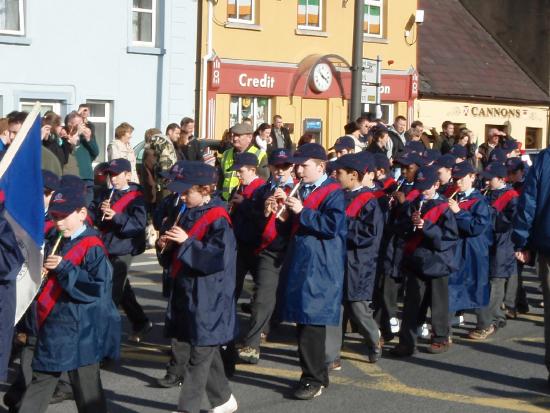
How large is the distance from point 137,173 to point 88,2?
6.49 m

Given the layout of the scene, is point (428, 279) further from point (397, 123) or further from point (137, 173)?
point (397, 123)

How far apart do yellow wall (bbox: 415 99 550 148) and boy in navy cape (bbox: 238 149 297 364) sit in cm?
2236

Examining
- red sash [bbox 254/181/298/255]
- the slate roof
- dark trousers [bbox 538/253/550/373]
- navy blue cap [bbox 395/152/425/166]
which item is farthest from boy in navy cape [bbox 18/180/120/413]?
the slate roof

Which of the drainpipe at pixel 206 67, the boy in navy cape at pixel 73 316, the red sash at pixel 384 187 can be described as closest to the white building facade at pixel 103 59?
the drainpipe at pixel 206 67

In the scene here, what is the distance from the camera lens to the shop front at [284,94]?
27.5 meters

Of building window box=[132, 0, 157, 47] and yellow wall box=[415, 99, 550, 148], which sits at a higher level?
building window box=[132, 0, 157, 47]

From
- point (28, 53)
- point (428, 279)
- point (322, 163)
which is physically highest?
point (28, 53)

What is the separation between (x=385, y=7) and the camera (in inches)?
1284

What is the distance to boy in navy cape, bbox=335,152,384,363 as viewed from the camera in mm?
10789

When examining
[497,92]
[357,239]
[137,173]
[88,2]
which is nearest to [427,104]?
[497,92]

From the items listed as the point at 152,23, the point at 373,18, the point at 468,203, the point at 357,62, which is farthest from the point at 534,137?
the point at 468,203

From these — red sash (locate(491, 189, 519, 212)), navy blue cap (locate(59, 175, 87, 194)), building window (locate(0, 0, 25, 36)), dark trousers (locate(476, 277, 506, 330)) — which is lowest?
dark trousers (locate(476, 277, 506, 330))

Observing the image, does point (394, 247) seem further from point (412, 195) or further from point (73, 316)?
point (73, 316)

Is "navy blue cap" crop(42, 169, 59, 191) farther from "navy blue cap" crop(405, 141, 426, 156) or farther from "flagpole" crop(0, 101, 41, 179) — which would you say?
"navy blue cap" crop(405, 141, 426, 156)
